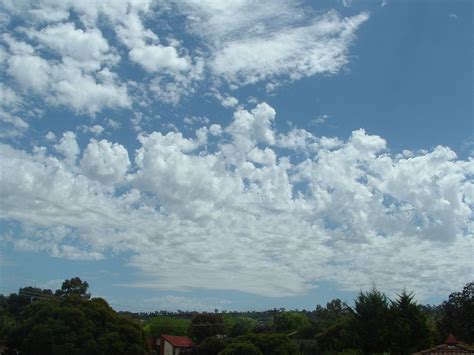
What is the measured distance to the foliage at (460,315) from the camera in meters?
49.7

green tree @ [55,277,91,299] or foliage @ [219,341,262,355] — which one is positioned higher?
green tree @ [55,277,91,299]

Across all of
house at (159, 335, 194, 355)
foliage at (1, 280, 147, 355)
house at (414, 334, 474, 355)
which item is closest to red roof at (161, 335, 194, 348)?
house at (159, 335, 194, 355)

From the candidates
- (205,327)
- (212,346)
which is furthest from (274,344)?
(205,327)

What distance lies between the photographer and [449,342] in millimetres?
34562

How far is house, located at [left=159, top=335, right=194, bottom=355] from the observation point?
3273 inches

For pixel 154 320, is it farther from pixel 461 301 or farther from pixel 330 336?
pixel 461 301

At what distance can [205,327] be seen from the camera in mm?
77500

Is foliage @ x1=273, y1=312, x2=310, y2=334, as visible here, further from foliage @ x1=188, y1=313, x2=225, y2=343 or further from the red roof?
the red roof

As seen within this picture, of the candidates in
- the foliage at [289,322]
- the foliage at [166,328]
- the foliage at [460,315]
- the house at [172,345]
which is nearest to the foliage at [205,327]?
the house at [172,345]

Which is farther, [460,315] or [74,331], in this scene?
[460,315]

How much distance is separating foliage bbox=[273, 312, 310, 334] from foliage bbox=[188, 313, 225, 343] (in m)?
8.59

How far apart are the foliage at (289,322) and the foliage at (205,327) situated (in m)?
8.59

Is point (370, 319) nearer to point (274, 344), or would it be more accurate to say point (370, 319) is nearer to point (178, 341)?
point (274, 344)

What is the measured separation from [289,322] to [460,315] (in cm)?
3578
